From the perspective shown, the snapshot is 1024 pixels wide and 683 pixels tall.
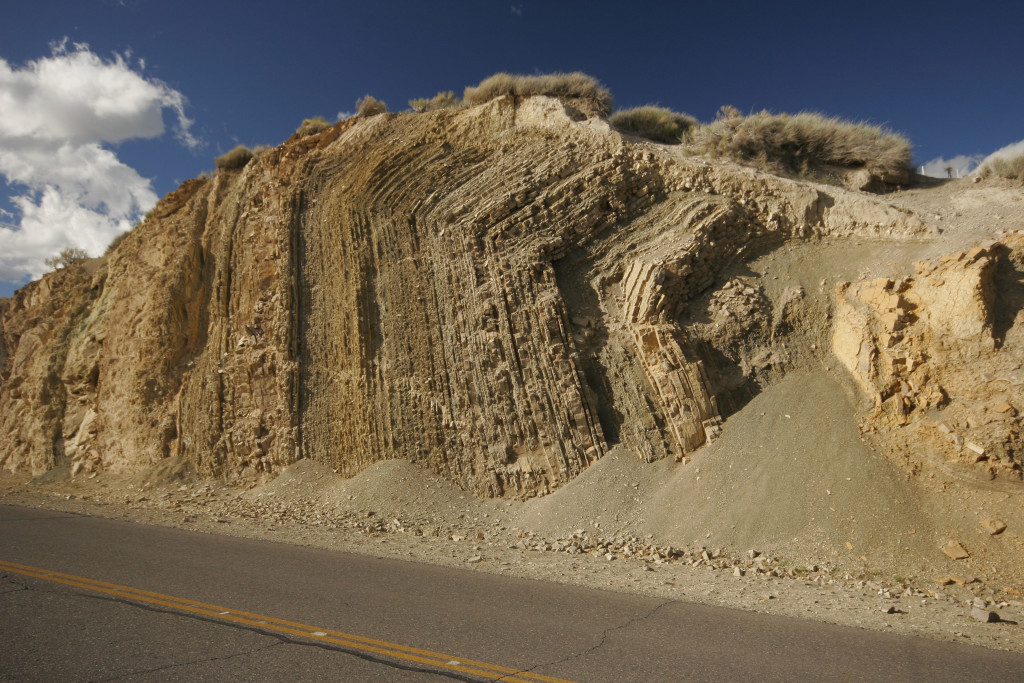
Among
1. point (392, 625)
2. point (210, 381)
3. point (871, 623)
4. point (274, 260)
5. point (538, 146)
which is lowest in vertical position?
point (871, 623)

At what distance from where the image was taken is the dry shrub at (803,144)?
13820mm

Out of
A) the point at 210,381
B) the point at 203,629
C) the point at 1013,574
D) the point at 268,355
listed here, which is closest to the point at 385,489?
the point at 268,355

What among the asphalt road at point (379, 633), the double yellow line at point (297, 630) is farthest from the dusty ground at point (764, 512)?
the double yellow line at point (297, 630)

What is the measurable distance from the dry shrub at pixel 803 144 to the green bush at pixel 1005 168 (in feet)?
5.06

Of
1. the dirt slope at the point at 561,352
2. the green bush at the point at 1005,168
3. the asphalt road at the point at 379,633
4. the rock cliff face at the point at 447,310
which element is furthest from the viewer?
the green bush at the point at 1005,168

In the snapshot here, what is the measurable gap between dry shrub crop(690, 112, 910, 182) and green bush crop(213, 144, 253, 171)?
1361cm

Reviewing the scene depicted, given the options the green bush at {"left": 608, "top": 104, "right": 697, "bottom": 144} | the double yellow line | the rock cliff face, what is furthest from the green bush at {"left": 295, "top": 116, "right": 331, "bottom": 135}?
the double yellow line

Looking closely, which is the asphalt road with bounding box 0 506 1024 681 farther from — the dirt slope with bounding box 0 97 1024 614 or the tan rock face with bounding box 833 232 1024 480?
the tan rock face with bounding box 833 232 1024 480

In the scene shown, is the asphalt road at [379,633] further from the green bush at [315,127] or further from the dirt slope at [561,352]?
the green bush at [315,127]

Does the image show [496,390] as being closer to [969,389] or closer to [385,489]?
[385,489]

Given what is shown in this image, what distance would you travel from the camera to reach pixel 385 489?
38.9ft

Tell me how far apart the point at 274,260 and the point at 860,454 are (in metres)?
14.0

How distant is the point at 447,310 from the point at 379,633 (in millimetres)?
8859

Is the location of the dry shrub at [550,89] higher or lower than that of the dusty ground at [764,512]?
higher
